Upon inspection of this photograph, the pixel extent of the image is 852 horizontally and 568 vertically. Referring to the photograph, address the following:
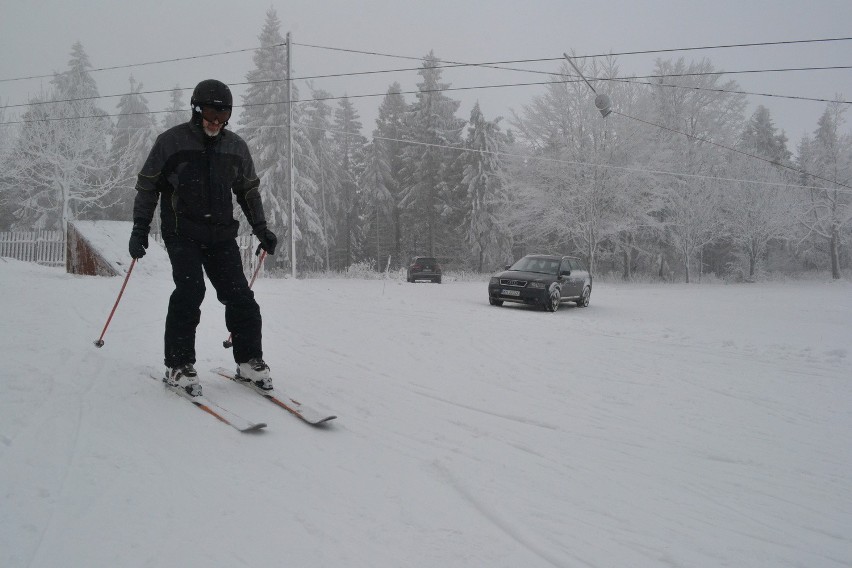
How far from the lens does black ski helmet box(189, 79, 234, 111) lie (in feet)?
12.0

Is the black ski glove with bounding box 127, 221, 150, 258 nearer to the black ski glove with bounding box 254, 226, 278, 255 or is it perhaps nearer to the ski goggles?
the black ski glove with bounding box 254, 226, 278, 255

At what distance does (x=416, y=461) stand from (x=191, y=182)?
251cm

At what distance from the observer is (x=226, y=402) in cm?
367

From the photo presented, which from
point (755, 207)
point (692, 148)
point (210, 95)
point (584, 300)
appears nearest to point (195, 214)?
point (210, 95)

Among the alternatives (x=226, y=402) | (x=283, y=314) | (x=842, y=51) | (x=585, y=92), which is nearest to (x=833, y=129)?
(x=585, y=92)

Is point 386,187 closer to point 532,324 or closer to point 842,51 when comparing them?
point 842,51

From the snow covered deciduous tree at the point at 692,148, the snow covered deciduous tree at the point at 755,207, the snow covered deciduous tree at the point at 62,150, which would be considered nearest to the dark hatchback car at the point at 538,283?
the snow covered deciduous tree at the point at 692,148

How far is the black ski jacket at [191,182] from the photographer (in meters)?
3.70

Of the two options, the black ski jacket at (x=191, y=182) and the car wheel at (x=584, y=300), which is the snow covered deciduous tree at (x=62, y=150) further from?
the black ski jacket at (x=191, y=182)

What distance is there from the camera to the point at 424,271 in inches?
1085

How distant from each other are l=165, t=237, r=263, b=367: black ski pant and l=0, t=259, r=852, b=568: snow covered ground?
0.37 m

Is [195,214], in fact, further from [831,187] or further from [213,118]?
[831,187]

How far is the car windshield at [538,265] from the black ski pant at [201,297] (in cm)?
1231

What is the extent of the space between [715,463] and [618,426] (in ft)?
2.61
